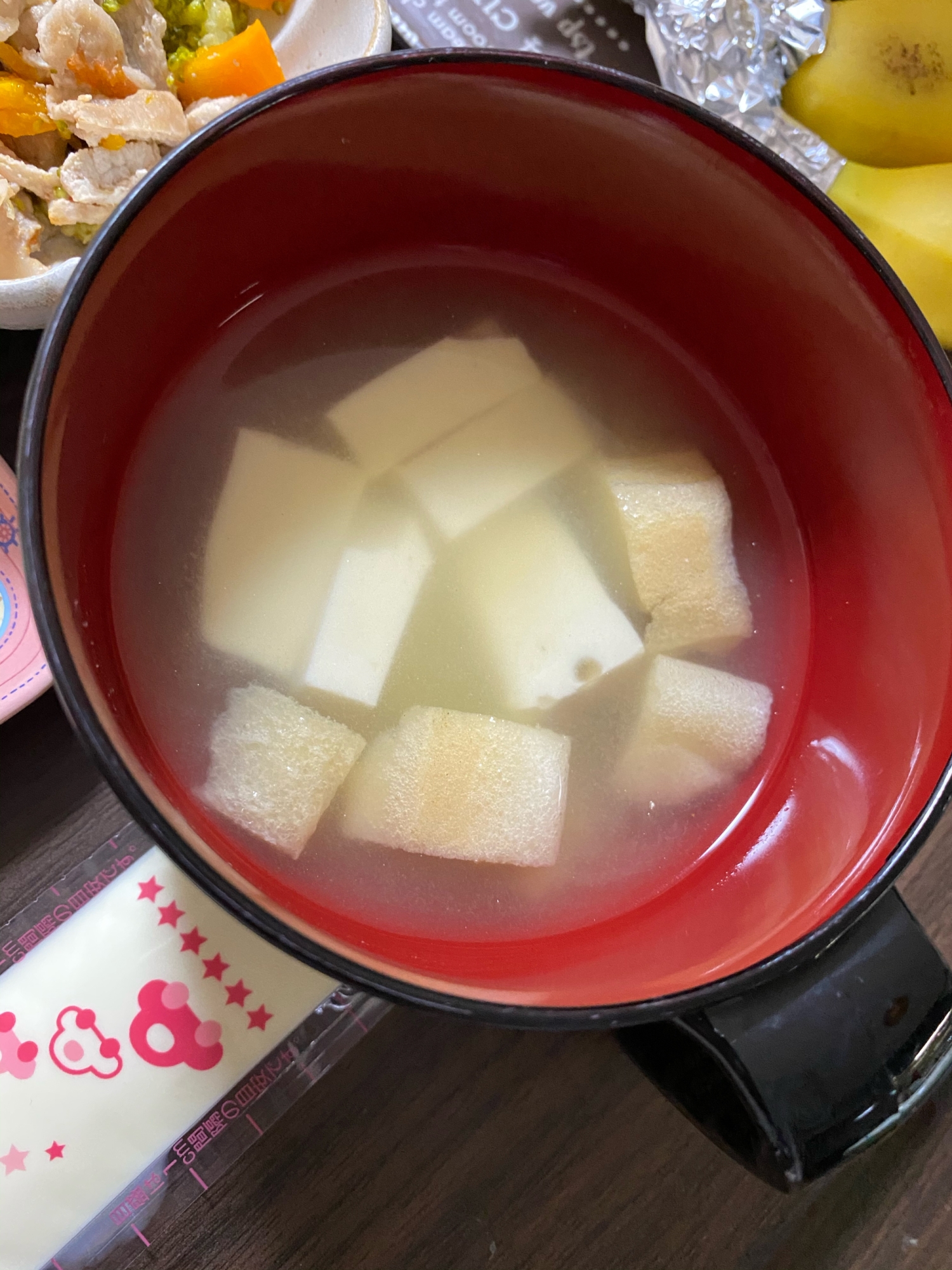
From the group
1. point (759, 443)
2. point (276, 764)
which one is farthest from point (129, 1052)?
point (759, 443)

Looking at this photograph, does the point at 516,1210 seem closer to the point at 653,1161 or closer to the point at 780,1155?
the point at 653,1161

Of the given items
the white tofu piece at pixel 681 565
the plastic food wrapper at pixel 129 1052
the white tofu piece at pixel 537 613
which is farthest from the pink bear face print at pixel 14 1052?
the white tofu piece at pixel 681 565

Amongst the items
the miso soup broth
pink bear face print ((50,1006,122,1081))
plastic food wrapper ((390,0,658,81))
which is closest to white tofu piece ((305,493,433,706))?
the miso soup broth

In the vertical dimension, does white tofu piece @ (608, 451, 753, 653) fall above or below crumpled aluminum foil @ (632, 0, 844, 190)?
below

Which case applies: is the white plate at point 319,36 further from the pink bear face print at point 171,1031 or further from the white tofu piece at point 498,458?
the pink bear face print at point 171,1031

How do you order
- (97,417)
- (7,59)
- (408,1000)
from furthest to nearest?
1. (7,59)
2. (97,417)
3. (408,1000)

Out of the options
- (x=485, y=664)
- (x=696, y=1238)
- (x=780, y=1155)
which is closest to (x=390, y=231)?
(x=485, y=664)

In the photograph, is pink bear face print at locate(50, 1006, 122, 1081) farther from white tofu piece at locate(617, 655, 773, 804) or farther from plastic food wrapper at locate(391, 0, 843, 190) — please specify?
plastic food wrapper at locate(391, 0, 843, 190)
